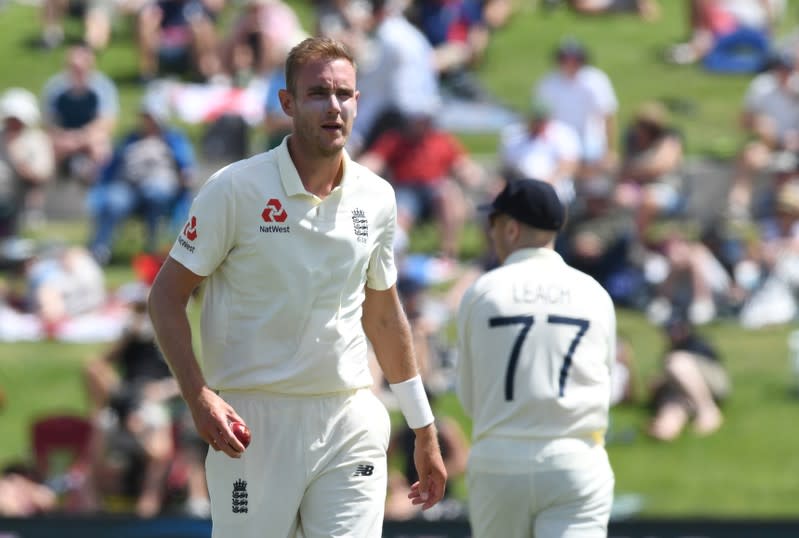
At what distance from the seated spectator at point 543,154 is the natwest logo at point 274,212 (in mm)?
9025

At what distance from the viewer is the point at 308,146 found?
4719 mm

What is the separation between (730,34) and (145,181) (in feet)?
23.9

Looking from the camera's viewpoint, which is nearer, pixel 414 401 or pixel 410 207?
pixel 414 401

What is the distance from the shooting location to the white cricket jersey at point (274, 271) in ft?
15.2

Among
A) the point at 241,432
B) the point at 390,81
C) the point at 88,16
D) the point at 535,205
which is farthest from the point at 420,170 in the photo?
the point at 241,432

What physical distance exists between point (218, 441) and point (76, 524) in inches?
195

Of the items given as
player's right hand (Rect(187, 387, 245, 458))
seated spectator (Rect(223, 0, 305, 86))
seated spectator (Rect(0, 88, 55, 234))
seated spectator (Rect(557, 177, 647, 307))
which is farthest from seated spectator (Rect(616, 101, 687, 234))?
player's right hand (Rect(187, 387, 245, 458))

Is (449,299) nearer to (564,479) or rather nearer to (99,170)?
(99,170)

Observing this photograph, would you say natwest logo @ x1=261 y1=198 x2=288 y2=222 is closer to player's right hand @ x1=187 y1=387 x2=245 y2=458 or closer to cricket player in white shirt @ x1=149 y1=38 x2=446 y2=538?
cricket player in white shirt @ x1=149 y1=38 x2=446 y2=538

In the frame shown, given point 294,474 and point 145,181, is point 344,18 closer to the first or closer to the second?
point 145,181

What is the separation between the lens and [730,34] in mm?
17891

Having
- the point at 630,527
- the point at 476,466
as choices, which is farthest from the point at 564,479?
the point at 630,527

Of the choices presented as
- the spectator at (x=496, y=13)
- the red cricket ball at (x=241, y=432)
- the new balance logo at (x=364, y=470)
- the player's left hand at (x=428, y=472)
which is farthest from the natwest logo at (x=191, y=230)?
the spectator at (x=496, y=13)

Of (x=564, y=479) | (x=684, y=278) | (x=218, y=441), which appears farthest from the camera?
(x=684, y=278)
